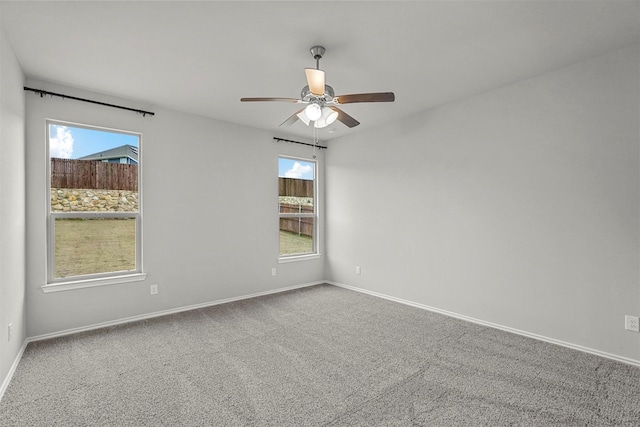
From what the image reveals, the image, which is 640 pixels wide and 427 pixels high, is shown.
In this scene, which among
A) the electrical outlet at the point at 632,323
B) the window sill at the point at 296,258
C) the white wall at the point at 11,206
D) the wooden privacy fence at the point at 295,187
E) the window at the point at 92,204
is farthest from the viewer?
the wooden privacy fence at the point at 295,187

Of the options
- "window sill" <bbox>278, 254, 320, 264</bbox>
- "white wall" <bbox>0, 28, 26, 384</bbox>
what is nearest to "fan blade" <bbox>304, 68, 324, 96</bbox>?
"white wall" <bbox>0, 28, 26, 384</bbox>

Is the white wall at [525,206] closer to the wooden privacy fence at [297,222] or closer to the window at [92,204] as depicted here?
the wooden privacy fence at [297,222]

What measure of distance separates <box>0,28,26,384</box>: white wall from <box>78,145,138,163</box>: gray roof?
25.8 inches

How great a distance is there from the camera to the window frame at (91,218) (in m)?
3.19

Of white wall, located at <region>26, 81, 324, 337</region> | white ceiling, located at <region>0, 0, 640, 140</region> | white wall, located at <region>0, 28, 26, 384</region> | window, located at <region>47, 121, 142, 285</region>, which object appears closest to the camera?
white ceiling, located at <region>0, 0, 640, 140</region>

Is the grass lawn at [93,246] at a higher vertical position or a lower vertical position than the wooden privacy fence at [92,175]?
lower

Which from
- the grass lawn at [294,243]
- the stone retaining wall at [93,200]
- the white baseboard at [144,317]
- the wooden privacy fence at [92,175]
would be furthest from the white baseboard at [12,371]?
the grass lawn at [294,243]

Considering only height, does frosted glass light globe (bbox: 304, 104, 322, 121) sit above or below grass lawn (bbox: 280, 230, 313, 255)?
above

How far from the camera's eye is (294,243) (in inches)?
210

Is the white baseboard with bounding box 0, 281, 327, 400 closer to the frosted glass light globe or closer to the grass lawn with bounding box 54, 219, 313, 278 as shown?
the grass lawn with bounding box 54, 219, 313, 278

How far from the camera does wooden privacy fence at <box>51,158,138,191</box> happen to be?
10.8 ft

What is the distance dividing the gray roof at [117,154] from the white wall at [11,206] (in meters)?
0.65

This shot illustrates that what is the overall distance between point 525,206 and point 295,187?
11.0 ft

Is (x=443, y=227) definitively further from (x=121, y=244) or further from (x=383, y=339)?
(x=121, y=244)
